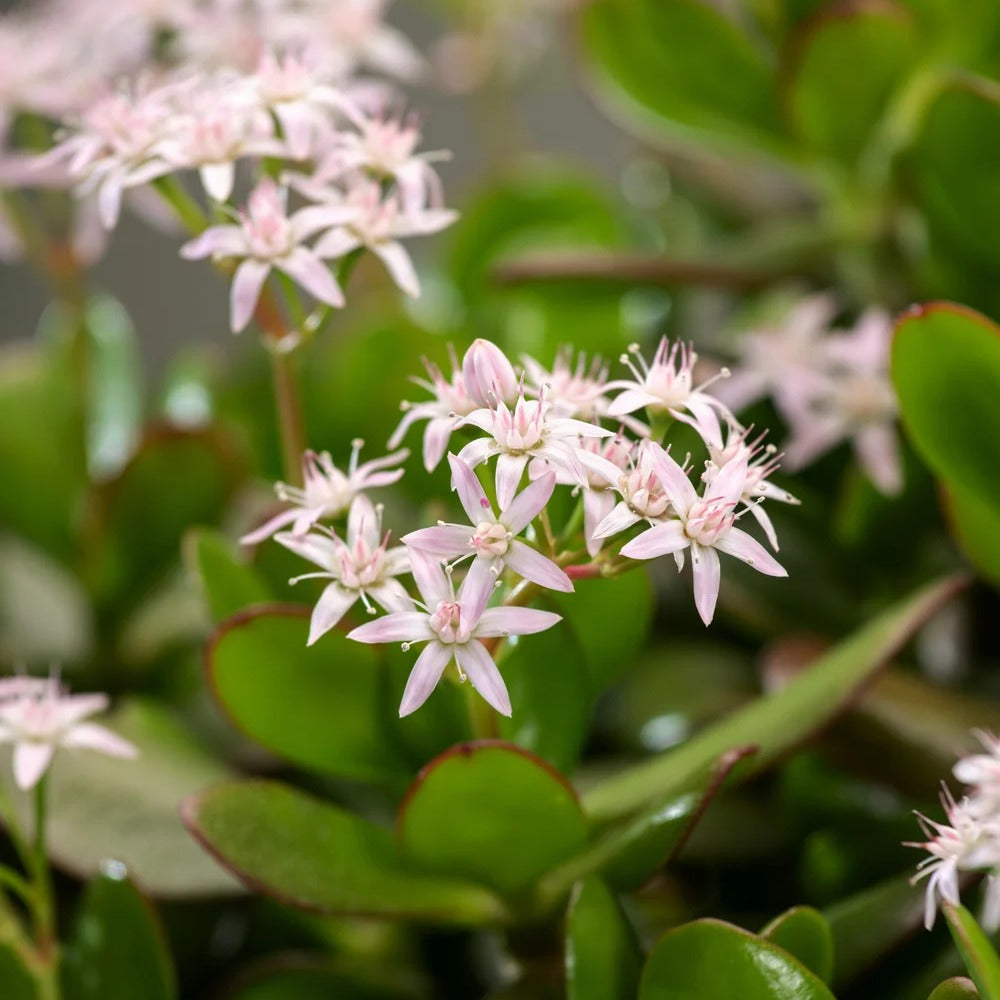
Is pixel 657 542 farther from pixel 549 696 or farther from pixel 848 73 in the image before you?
pixel 848 73

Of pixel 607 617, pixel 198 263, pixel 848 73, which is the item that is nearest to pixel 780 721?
pixel 607 617

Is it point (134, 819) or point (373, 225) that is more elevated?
point (373, 225)

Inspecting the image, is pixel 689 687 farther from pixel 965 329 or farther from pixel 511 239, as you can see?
pixel 511 239

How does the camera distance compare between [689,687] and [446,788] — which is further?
[689,687]

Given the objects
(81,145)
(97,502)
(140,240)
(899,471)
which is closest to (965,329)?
(899,471)

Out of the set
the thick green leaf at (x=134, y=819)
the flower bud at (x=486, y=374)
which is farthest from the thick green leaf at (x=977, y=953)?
the thick green leaf at (x=134, y=819)

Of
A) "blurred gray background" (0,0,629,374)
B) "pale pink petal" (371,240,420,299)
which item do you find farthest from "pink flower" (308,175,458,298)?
"blurred gray background" (0,0,629,374)

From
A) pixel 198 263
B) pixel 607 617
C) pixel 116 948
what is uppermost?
pixel 607 617
